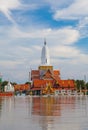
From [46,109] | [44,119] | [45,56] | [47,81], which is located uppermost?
[45,56]

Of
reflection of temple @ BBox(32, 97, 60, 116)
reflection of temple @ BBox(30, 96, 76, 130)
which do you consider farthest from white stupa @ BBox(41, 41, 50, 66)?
reflection of temple @ BBox(30, 96, 76, 130)

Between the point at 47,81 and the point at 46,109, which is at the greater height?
the point at 47,81

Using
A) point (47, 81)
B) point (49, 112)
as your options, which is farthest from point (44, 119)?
point (47, 81)

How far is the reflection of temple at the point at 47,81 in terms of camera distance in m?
124

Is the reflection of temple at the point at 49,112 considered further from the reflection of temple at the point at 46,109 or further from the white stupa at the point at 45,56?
the white stupa at the point at 45,56

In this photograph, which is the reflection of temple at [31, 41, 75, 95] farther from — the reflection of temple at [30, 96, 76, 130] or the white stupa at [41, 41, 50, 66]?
the reflection of temple at [30, 96, 76, 130]

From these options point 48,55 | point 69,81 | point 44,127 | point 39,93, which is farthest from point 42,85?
point 44,127

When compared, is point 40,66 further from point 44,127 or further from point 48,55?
point 44,127

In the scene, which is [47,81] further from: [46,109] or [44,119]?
[44,119]

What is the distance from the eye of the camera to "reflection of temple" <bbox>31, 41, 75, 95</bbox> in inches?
4887

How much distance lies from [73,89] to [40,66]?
20276mm

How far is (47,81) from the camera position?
131 m

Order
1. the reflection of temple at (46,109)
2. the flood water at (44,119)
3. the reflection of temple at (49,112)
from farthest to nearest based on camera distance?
1. the reflection of temple at (46,109)
2. the reflection of temple at (49,112)
3. the flood water at (44,119)

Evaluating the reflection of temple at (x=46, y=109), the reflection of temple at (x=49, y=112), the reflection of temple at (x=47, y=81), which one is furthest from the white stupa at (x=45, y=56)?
the reflection of temple at (x=49, y=112)
